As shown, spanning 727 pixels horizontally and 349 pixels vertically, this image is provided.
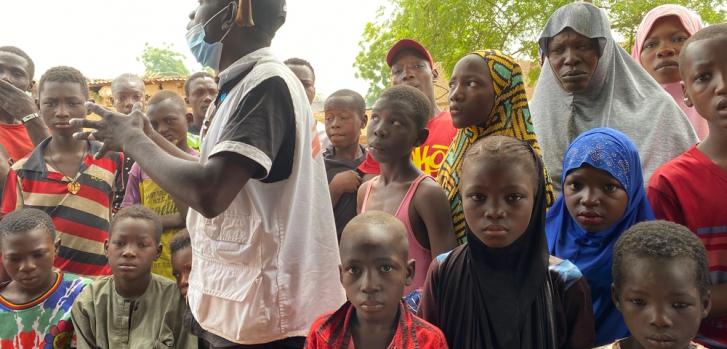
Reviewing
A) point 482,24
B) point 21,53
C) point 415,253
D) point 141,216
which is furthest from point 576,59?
point 482,24

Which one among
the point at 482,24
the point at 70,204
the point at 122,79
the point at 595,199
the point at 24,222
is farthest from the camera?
the point at 482,24

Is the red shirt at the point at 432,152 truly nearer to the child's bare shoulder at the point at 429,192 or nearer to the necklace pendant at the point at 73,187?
the child's bare shoulder at the point at 429,192

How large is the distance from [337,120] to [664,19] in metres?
2.10

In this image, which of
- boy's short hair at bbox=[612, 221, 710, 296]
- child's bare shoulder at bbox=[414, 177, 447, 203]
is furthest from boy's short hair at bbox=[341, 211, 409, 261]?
boy's short hair at bbox=[612, 221, 710, 296]

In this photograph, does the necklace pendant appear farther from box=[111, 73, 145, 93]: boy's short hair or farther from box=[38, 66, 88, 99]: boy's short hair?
box=[111, 73, 145, 93]: boy's short hair

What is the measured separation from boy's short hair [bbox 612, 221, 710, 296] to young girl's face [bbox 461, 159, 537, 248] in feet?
1.14

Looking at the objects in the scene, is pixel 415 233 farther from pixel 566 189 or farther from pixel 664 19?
pixel 664 19

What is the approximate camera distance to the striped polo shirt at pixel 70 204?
12.4ft

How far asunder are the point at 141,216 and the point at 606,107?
2.55m

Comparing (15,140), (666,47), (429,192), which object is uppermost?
(15,140)

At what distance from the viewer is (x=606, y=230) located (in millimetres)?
2459

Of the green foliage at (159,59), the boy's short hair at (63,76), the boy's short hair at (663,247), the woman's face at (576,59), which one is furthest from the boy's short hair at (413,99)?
the green foliage at (159,59)

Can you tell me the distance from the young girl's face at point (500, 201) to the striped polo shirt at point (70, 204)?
102 inches

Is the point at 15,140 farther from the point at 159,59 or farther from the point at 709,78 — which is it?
the point at 159,59
